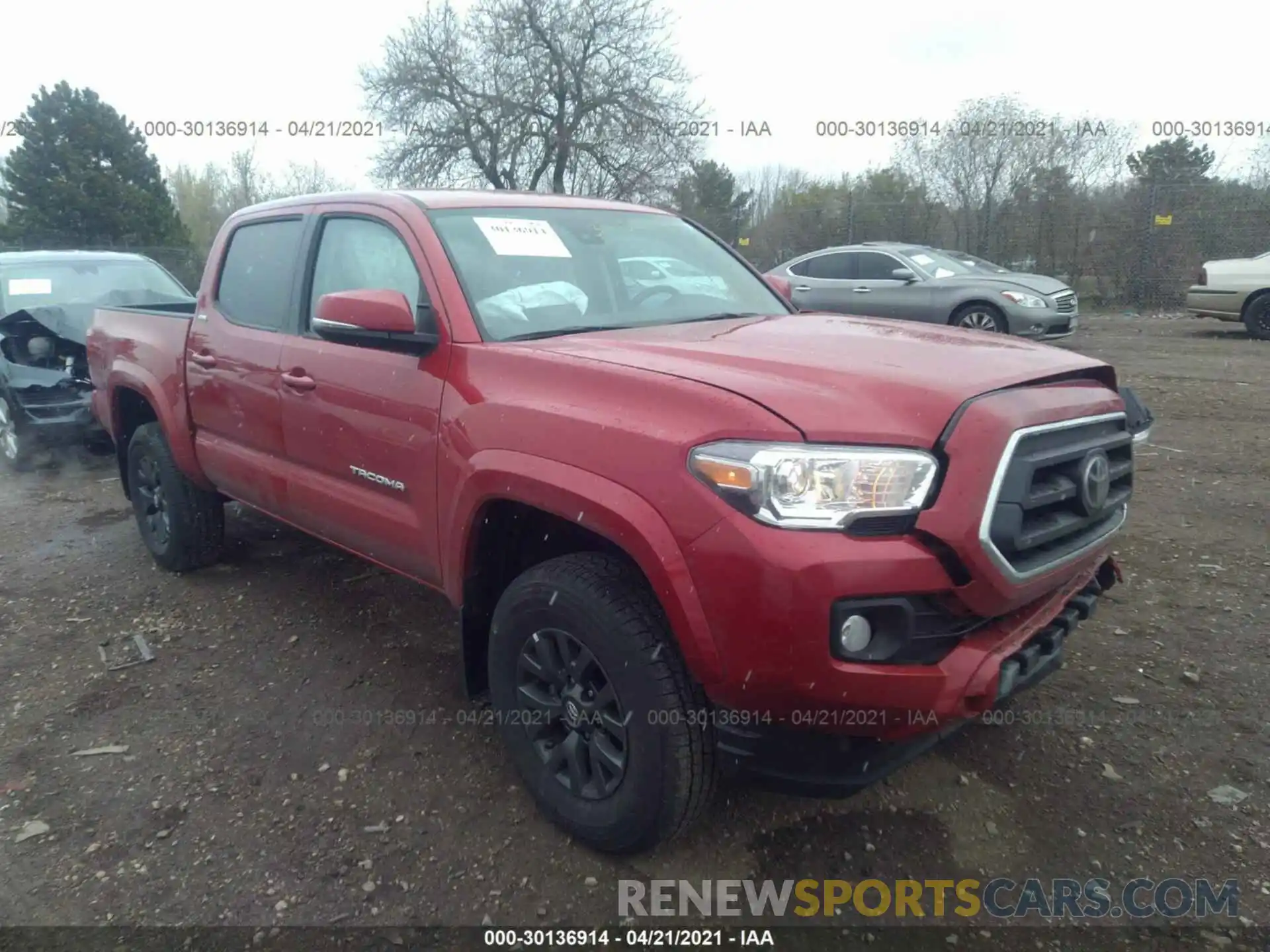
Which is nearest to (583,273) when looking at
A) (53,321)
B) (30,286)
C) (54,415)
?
(54,415)

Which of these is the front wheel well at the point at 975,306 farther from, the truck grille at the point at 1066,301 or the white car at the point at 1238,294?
the white car at the point at 1238,294

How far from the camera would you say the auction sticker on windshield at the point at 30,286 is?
751 cm

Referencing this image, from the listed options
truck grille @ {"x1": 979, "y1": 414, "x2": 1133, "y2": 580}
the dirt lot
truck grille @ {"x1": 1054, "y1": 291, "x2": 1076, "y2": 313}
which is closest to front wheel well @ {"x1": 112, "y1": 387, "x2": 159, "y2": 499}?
the dirt lot

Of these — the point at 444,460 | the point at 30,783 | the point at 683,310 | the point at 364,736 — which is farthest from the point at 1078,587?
the point at 30,783

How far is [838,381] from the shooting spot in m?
2.20

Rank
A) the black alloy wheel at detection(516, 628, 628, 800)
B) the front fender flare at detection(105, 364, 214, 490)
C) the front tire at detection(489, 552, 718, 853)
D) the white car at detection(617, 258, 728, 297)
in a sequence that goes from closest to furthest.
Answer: the front tire at detection(489, 552, 718, 853)
the black alloy wheel at detection(516, 628, 628, 800)
the white car at detection(617, 258, 728, 297)
the front fender flare at detection(105, 364, 214, 490)

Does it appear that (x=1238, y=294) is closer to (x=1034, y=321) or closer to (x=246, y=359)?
(x=1034, y=321)

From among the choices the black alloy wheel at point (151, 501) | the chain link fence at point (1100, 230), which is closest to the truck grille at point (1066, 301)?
the chain link fence at point (1100, 230)

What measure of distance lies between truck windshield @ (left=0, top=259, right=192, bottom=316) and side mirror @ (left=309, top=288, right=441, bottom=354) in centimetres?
536

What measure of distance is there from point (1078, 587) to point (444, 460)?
1.90 metres

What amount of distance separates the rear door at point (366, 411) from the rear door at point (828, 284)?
29.9 ft

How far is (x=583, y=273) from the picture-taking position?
3.23 metres

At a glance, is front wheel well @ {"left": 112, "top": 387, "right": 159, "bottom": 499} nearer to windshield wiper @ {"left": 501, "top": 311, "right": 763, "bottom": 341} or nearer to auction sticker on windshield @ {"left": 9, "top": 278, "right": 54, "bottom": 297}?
windshield wiper @ {"left": 501, "top": 311, "right": 763, "bottom": 341}

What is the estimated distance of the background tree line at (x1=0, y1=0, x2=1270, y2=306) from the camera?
17422mm
